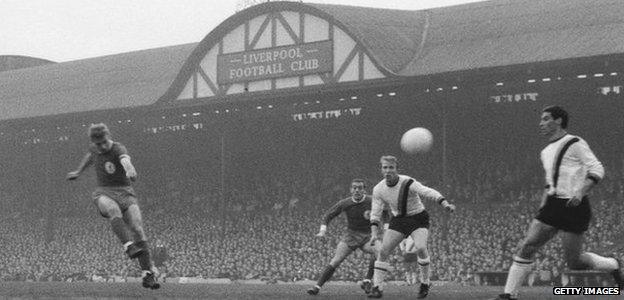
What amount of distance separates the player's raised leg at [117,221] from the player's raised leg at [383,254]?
3508 mm

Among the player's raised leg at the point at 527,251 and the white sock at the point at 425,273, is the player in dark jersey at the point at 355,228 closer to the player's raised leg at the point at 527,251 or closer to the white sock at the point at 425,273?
the white sock at the point at 425,273

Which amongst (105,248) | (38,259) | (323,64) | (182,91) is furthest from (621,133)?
(38,259)

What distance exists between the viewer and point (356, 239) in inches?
775

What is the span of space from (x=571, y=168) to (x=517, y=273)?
4.82 feet

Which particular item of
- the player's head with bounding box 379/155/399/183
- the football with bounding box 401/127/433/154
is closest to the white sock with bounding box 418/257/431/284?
the player's head with bounding box 379/155/399/183

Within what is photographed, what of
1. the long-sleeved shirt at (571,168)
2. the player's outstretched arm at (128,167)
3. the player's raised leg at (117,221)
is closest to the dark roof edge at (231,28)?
the player's raised leg at (117,221)

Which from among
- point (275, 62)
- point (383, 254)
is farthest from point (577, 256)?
point (275, 62)

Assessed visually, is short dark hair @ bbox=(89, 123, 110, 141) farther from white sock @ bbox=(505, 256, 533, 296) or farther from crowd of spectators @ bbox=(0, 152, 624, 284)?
crowd of spectators @ bbox=(0, 152, 624, 284)

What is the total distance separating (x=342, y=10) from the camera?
4216cm

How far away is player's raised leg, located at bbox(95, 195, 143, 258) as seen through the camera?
16.3 meters

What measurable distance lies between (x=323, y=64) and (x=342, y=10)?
2.49 metres

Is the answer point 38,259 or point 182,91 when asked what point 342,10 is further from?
point 38,259

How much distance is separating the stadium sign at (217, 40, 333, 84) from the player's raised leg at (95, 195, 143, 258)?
2468 cm

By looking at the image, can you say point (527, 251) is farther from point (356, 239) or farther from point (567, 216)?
point (356, 239)
